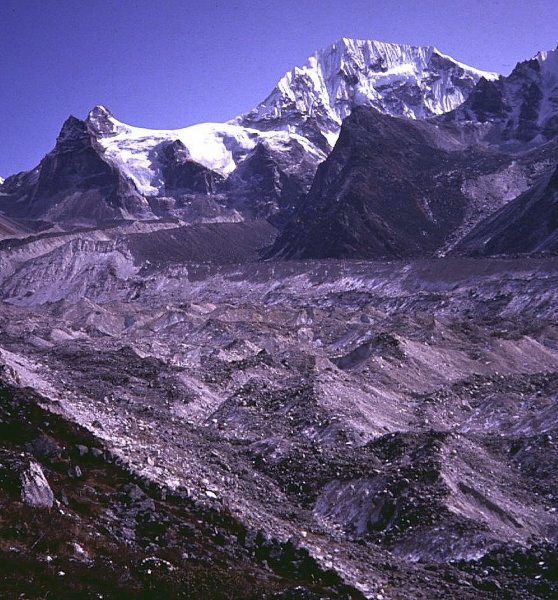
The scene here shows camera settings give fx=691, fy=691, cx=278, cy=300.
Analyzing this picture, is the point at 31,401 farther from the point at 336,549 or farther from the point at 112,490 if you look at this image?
the point at 336,549

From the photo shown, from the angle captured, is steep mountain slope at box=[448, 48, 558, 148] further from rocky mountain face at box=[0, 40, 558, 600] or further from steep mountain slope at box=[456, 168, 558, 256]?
rocky mountain face at box=[0, 40, 558, 600]

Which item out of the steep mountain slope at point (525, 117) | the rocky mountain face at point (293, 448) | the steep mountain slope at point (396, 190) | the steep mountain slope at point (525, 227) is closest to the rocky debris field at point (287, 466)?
the rocky mountain face at point (293, 448)

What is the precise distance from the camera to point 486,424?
3419 cm

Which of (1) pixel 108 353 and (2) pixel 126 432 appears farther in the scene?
(1) pixel 108 353

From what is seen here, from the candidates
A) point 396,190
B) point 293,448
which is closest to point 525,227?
point 396,190

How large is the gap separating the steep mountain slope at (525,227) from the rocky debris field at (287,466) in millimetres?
46223

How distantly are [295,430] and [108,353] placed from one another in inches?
878

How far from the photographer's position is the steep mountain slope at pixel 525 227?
105 m

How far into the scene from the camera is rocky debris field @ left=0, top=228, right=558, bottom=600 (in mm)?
16266

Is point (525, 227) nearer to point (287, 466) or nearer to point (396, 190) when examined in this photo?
point (396, 190)

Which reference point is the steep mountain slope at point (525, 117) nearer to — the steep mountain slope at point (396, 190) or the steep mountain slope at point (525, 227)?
the steep mountain slope at point (396, 190)

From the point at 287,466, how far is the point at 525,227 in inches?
3654

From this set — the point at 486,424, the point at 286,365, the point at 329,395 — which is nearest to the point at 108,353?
the point at 286,365

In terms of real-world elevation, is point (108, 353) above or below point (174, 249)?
below
